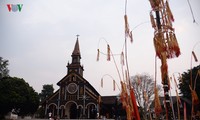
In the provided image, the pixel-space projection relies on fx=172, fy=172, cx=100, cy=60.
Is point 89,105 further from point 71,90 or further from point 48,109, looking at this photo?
point 48,109

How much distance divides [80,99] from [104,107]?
6.75 metres

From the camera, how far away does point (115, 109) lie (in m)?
41.7

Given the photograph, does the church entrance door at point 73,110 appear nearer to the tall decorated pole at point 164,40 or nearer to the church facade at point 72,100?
the church facade at point 72,100

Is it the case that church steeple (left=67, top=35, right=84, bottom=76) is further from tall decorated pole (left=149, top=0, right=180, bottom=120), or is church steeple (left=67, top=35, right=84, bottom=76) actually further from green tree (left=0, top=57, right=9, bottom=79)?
tall decorated pole (left=149, top=0, right=180, bottom=120)

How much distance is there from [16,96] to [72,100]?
12.9m

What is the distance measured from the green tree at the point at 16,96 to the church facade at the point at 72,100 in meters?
6.66

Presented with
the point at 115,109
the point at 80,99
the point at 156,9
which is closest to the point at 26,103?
the point at 80,99

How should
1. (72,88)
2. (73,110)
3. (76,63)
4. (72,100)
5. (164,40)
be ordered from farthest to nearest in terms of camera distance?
(76,63), (72,88), (73,110), (72,100), (164,40)

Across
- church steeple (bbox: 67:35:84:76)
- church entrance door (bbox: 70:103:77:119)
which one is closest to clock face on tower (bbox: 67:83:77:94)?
church entrance door (bbox: 70:103:77:119)

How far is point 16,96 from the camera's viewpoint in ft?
94.3

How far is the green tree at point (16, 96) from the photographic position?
2808cm

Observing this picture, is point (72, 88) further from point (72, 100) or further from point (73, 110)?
point (73, 110)

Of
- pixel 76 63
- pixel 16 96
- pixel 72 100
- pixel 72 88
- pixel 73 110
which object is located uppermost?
pixel 76 63

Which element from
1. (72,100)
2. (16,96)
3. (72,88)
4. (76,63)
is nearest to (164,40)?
(16,96)
